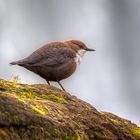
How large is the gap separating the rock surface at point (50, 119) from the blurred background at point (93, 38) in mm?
16313

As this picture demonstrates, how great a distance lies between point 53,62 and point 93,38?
21532 millimetres

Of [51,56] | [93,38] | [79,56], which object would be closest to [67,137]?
[51,56]

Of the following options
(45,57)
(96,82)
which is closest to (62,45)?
(45,57)

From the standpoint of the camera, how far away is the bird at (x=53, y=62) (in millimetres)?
7792

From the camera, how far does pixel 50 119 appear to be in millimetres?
4348

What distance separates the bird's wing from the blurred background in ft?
43.9

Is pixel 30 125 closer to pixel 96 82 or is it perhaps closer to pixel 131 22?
pixel 96 82

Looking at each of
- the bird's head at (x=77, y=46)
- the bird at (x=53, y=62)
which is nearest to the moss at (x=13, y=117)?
the bird at (x=53, y=62)

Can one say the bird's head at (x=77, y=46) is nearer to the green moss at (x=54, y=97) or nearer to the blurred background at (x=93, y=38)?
the green moss at (x=54, y=97)

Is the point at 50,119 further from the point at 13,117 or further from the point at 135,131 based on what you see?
the point at 135,131

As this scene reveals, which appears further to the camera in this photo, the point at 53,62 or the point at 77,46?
the point at 77,46

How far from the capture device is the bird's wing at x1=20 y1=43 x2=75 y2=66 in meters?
7.79

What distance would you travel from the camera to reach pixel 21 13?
28.5 m

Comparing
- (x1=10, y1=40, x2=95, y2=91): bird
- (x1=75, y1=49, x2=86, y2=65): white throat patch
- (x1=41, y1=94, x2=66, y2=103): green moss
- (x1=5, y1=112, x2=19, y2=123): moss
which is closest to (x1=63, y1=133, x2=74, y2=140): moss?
(x1=5, y1=112, x2=19, y2=123): moss
